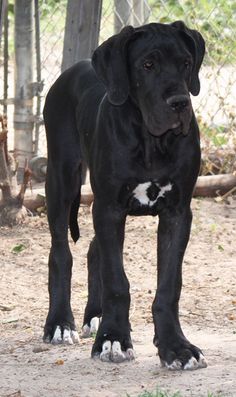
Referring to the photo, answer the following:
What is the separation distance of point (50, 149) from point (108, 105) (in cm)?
75

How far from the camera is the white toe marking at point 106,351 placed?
5094mm

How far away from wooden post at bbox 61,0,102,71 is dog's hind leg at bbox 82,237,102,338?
264 cm

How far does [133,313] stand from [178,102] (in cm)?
178

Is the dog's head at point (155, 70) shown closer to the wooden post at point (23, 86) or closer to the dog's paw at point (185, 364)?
the dog's paw at point (185, 364)

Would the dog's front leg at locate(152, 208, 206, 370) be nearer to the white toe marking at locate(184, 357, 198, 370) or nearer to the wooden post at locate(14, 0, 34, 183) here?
the white toe marking at locate(184, 357, 198, 370)

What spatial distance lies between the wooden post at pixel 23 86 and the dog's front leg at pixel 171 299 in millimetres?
3461

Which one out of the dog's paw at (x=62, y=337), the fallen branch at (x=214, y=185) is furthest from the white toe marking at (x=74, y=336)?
the fallen branch at (x=214, y=185)

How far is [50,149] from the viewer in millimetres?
5934

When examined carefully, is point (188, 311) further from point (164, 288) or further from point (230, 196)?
point (230, 196)

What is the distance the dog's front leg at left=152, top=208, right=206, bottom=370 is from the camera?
497 cm

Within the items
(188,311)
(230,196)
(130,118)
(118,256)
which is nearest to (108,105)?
(130,118)

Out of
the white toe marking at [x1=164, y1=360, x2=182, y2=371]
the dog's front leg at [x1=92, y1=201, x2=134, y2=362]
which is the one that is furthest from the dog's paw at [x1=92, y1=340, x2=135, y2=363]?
the white toe marking at [x1=164, y1=360, x2=182, y2=371]

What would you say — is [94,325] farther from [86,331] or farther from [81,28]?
[81,28]

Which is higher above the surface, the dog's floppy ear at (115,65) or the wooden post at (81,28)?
the wooden post at (81,28)
